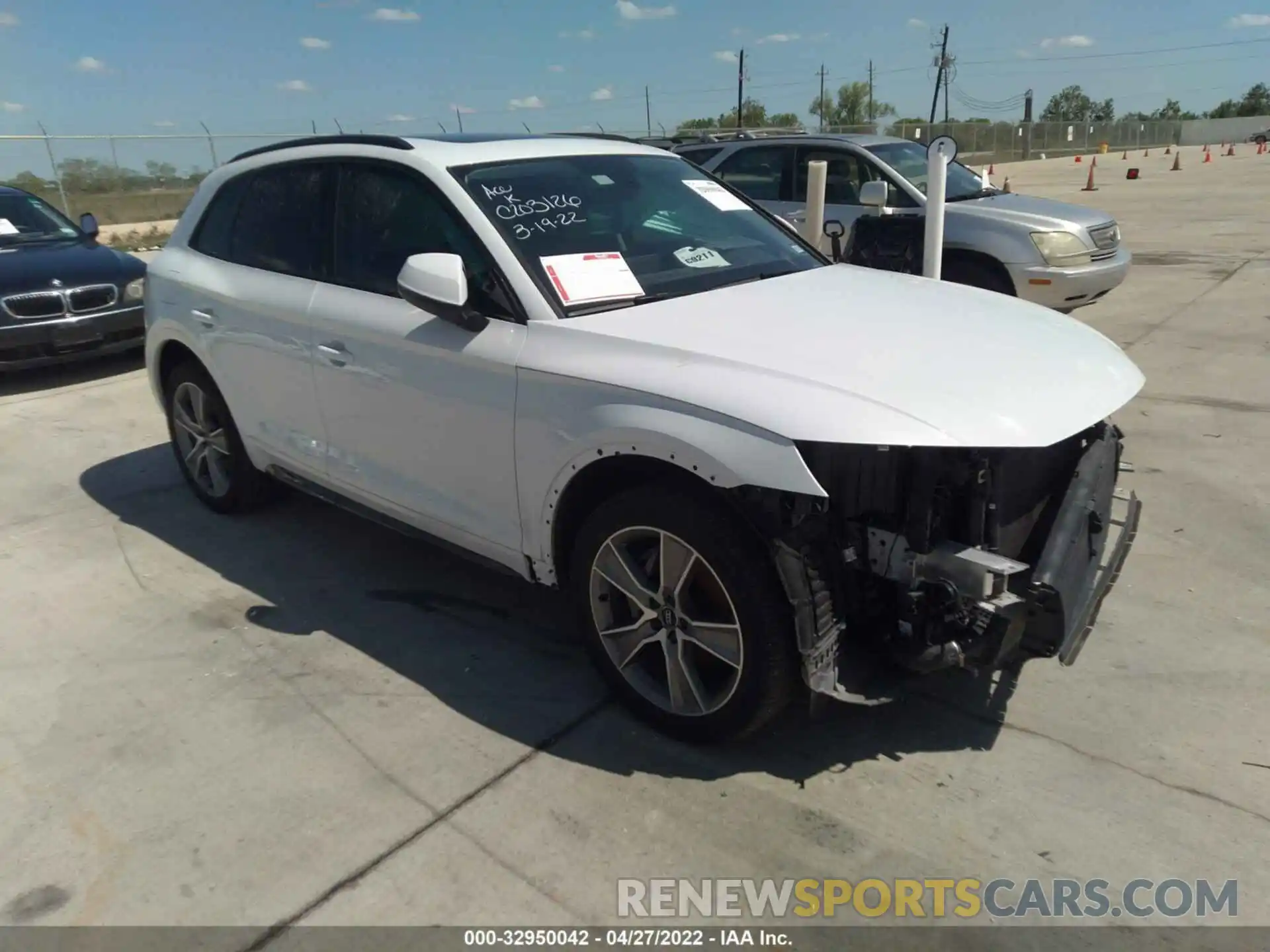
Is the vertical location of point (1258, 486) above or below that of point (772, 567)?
below

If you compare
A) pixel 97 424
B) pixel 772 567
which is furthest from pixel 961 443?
pixel 97 424

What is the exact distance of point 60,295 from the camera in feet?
26.0

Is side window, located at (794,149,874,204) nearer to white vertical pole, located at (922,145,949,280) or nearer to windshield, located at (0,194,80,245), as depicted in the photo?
white vertical pole, located at (922,145,949,280)

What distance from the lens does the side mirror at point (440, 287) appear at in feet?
10.2

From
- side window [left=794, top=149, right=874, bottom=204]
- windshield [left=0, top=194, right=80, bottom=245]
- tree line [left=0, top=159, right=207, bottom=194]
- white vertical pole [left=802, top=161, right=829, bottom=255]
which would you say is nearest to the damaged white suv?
white vertical pole [left=802, top=161, right=829, bottom=255]

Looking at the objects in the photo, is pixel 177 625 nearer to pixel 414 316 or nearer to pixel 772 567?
pixel 414 316

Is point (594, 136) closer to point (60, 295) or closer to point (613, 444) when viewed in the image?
point (613, 444)

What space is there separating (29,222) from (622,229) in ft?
25.9

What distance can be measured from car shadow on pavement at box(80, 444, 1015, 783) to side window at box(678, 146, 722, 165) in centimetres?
619

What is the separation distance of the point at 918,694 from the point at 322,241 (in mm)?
2961

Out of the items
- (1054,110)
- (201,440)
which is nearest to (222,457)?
(201,440)

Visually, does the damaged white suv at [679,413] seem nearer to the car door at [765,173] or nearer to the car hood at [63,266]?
the car hood at [63,266]

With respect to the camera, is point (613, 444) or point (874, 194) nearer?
point (613, 444)

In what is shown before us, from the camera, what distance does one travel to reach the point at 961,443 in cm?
245
